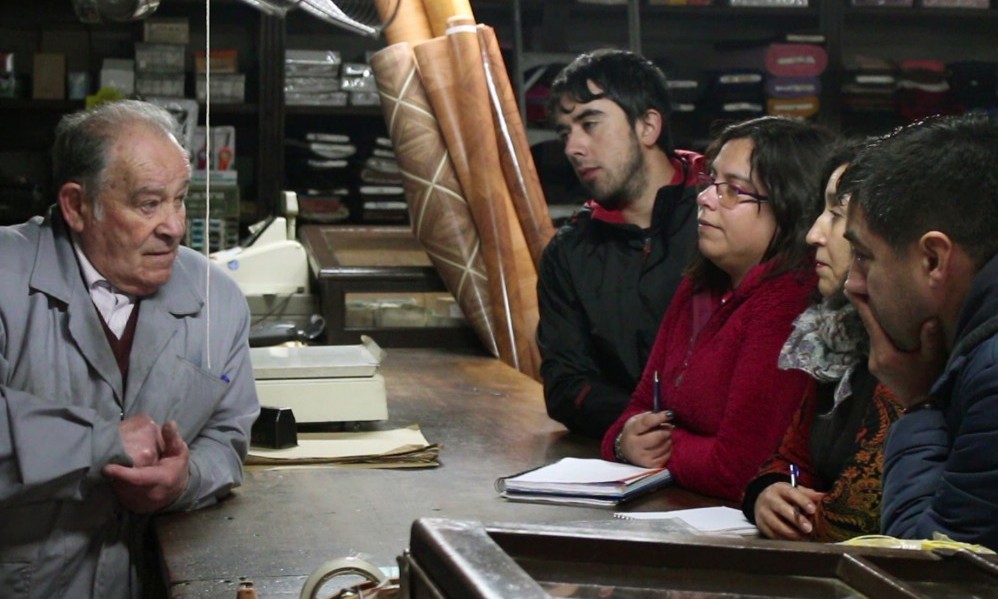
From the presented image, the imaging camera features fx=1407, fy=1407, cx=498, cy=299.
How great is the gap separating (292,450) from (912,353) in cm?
134

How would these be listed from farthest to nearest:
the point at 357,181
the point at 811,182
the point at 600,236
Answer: the point at 357,181 → the point at 600,236 → the point at 811,182

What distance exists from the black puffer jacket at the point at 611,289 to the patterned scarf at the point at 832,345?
3.11ft

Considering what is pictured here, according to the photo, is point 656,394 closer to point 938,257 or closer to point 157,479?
point 157,479

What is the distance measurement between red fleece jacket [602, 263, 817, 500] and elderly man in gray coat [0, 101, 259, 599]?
0.77 metres

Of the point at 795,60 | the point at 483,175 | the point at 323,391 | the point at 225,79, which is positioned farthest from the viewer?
the point at 795,60

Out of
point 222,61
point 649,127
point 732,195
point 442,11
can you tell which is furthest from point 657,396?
point 222,61

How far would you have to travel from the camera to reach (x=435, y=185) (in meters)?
4.23

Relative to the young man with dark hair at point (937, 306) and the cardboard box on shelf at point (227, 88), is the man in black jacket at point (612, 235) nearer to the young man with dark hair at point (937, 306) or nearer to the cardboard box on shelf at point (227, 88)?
the young man with dark hair at point (937, 306)

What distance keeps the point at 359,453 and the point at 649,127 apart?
43.9 inches

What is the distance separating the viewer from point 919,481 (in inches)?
62.8

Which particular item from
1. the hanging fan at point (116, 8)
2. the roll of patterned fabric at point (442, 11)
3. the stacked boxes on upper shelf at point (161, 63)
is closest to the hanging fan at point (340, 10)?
the hanging fan at point (116, 8)

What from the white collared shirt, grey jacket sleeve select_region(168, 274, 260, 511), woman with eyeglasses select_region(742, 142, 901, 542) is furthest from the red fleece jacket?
the white collared shirt

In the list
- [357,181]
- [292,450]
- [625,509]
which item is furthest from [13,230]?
[357,181]

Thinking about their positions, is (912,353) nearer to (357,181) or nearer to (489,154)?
(489,154)
